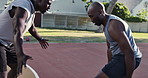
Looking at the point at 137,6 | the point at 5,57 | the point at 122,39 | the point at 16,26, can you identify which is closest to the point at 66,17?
the point at 137,6

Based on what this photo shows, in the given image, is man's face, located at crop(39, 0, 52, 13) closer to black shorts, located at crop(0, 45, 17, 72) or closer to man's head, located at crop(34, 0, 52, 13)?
man's head, located at crop(34, 0, 52, 13)

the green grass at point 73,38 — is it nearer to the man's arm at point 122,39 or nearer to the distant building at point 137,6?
the man's arm at point 122,39

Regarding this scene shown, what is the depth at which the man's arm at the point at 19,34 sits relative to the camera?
7.47ft

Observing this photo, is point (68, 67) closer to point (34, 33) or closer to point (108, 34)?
point (34, 33)

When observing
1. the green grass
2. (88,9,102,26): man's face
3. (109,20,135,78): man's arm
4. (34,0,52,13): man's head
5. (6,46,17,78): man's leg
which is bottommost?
the green grass

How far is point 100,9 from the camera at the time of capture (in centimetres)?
280

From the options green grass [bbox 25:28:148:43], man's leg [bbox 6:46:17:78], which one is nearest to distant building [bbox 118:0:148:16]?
green grass [bbox 25:28:148:43]

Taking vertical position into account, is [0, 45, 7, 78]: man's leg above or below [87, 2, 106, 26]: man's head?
below

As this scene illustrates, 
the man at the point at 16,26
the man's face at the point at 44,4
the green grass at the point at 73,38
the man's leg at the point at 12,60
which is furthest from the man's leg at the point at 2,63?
the green grass at the point at 73,38

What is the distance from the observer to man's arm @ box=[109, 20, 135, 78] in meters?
2.64

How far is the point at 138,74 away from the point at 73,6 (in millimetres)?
27864

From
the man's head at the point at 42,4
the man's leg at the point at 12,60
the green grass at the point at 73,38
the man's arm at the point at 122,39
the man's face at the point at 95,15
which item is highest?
the man's head at the point at 42,4

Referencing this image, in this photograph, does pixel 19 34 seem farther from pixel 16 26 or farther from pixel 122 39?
pixel 122 39

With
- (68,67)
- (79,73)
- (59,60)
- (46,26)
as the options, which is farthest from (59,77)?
(46,26)
